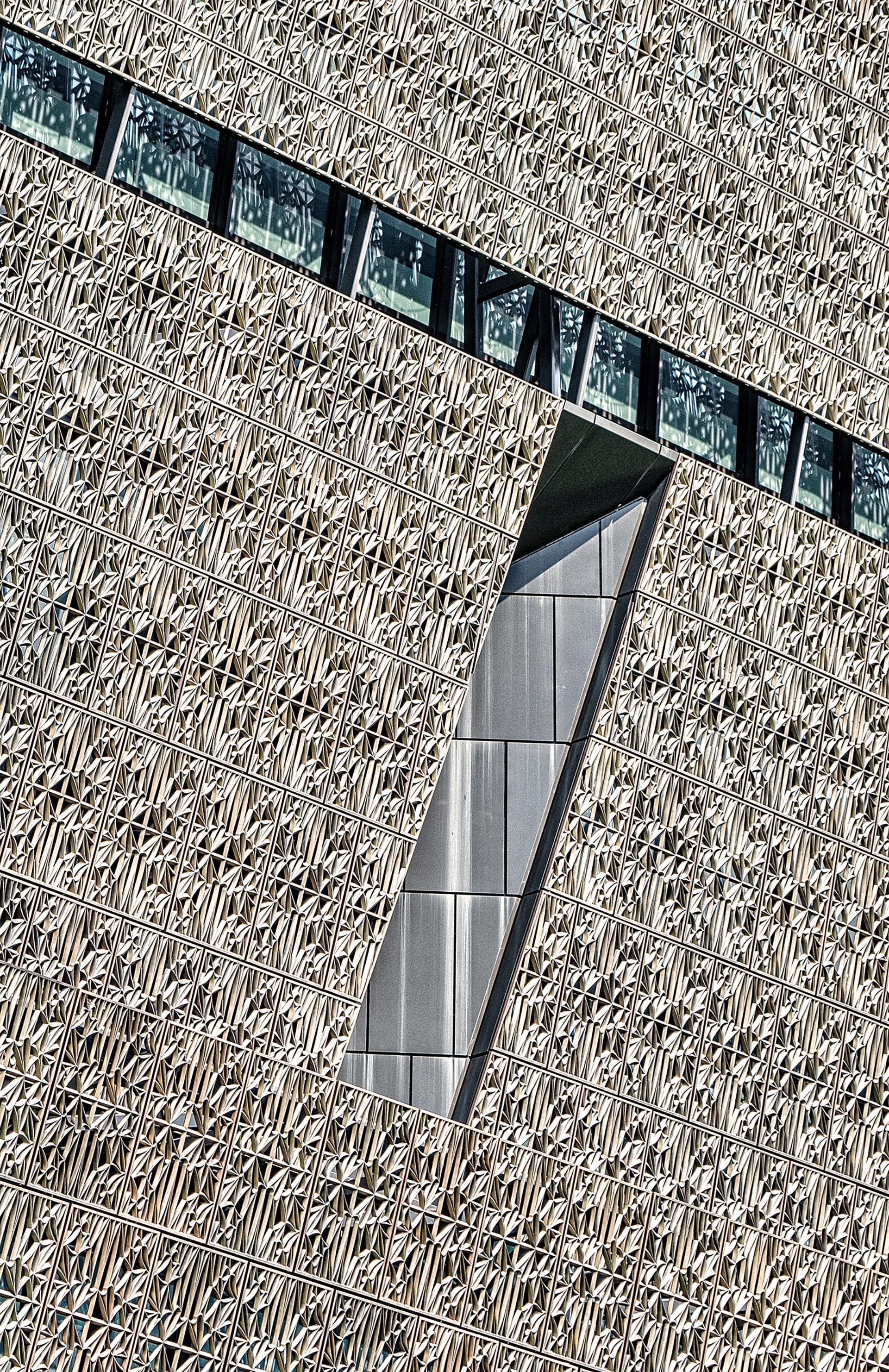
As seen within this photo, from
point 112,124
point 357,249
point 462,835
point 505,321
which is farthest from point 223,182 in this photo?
point 462,835

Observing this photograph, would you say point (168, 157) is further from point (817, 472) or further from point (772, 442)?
point (817, 472)

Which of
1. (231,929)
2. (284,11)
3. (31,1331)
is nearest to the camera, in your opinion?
(31,1331)

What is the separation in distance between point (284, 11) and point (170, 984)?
9526mm

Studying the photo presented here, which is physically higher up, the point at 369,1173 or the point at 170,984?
the point at 170,984

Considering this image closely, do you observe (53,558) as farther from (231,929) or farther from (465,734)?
(465,734)

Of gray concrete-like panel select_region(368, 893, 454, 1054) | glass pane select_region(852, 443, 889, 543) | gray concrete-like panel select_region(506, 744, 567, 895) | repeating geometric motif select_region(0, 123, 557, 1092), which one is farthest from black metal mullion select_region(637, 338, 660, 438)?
gray concrete-like panel select_region(368, 893, 454, 1054)

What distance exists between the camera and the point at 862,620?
941 inches

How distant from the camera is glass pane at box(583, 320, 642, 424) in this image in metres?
22.9

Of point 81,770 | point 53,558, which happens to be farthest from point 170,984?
point 53,558

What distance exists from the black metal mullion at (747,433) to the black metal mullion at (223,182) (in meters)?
6.22

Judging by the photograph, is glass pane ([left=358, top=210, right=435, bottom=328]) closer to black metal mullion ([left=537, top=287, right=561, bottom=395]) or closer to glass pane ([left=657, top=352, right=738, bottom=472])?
black metal mullion ([left=537, top=287, right=561, bottom=395])

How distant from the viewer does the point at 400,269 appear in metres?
21.9

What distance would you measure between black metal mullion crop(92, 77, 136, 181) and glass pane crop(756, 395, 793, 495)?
25.1 feet

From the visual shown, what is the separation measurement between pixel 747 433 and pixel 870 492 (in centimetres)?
178
